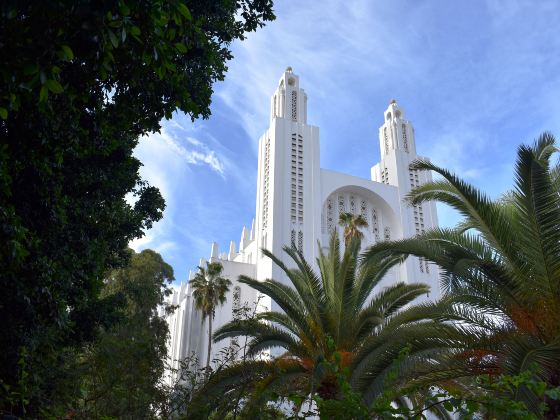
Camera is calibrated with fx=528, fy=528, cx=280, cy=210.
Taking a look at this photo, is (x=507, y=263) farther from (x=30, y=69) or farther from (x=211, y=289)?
(x=211, y=289)

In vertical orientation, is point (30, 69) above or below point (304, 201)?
below

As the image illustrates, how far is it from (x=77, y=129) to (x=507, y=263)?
6.93m

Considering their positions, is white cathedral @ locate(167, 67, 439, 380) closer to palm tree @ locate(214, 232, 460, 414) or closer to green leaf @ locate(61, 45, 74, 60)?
palm tree @ locate(214, 232, 460, 414)

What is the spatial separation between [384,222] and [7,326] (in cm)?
3232

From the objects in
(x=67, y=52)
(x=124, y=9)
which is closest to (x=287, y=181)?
(x=124, y=9)

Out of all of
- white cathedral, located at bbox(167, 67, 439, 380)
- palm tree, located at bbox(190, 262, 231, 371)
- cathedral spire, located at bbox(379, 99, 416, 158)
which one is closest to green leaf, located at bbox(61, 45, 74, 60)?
white cathedral, located at bbox(167, 67, 439, 380)

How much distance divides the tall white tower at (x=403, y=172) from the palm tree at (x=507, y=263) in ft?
86.9

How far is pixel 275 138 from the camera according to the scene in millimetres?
34438

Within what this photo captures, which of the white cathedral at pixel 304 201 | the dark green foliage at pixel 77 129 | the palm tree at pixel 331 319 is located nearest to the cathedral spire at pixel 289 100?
the white cathedral at pixel 304 201

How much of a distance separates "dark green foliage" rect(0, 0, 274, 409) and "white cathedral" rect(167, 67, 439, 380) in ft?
68.8

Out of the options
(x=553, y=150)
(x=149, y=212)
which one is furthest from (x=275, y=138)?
(x=553, y=150)

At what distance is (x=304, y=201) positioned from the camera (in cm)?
3331

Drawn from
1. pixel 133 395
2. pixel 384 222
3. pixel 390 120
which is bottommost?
pixel 133 395

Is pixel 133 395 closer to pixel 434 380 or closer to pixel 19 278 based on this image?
pixel 19 278
